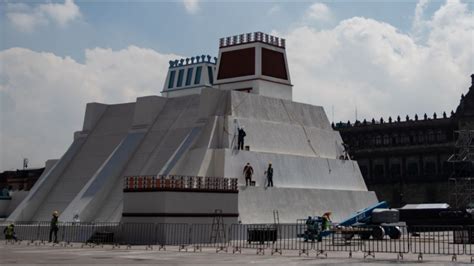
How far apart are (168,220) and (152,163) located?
7740 millimetres

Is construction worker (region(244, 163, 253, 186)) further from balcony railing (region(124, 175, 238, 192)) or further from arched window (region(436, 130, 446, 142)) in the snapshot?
arched window (region(436, 130, 446, 142))

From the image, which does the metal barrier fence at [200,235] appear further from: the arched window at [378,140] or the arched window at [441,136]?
the arched window at [378,140]

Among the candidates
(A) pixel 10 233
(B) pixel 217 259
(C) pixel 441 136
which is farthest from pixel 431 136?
(B) pixel 217 259

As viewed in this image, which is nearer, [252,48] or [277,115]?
[277,115]

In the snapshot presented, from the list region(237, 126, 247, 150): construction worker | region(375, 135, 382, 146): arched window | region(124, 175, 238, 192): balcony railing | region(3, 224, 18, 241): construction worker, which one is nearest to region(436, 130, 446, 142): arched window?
region(375, 135, 382, 146): arched window

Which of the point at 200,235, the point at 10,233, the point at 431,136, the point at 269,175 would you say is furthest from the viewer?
the point at 431,136

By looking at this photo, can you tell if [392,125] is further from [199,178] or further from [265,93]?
[199,178]

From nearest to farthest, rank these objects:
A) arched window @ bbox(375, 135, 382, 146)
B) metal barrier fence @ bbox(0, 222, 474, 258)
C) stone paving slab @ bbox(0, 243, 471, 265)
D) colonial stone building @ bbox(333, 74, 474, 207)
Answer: stone paving slab @ bbox(0, 243, 471, 265)
metal barrier fence @ bbox(0, 222, 474, 258)
colonial stone building @ bbox(333, 74, 474, 207)
arched window @ bbox(375, 135, 382, 146)

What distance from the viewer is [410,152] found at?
73750 mm

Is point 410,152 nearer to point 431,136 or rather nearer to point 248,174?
point 431,136

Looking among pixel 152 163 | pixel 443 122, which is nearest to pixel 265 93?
pixel 152 163

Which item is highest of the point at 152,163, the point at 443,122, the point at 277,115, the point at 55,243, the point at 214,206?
the point at 443,122

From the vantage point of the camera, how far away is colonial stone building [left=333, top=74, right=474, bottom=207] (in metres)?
70.1

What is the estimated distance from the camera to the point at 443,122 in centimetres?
7150
